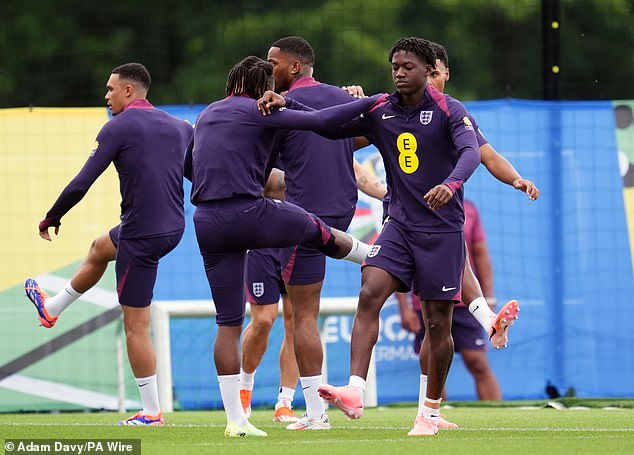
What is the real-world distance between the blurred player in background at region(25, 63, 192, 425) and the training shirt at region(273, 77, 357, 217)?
33.3 inches

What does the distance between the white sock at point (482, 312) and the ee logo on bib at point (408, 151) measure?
160 cm

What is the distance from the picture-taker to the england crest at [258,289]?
1005 centimetres

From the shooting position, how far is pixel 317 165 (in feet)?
29.9

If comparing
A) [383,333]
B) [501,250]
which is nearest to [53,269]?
[383,333]

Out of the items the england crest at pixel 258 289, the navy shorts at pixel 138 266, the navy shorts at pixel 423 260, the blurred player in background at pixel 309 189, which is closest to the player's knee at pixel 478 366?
the england crest at pixel 258 289

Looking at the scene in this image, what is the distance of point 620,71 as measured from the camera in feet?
45.3

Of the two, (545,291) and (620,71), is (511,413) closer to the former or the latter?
(545,291)

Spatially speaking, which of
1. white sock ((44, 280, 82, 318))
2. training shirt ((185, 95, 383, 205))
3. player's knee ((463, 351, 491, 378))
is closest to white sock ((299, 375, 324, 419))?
training shirt ((185, 95, 383, 205))

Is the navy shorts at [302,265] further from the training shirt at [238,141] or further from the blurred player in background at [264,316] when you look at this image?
the blurred player in background at [264,316]

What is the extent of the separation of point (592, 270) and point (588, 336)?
59cm

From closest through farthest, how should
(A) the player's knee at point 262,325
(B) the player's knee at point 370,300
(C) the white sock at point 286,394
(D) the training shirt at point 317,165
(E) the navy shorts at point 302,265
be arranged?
1. (B) the player's knee at point 370,300
2. (E) the navy shorts at point 302,265
3. (D) the training shirt at point 317,165
4. (A) the player's knee at point 262,325
5. (C) the white sock at point 286,394

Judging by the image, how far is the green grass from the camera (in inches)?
292

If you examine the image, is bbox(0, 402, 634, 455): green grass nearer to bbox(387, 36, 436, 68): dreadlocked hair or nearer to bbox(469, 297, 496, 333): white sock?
bbox(469, 297, 496, 333): white sock

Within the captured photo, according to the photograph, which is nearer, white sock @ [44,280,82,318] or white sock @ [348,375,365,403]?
white sock @ [348,375,365,403]
